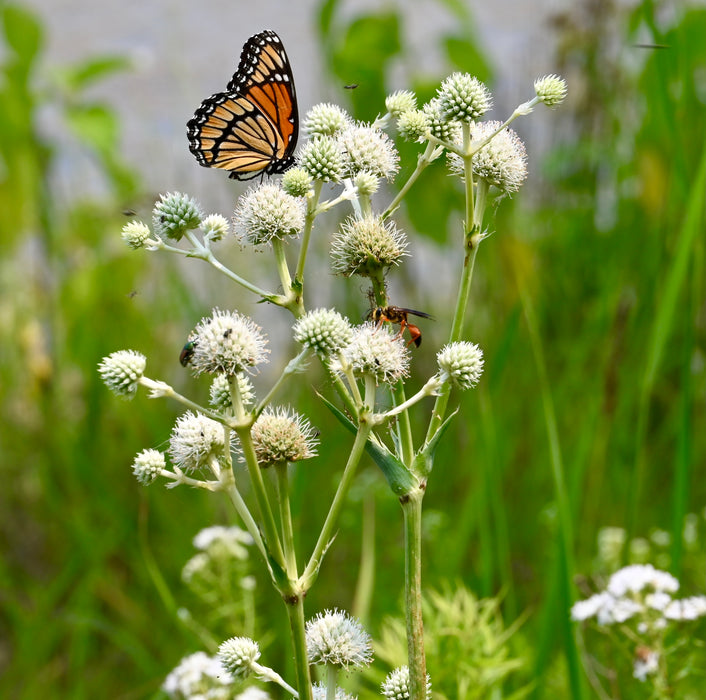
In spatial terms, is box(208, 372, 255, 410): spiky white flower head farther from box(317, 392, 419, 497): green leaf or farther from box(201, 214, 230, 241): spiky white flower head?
box(201, 214, 230, 241): spiky white flower head

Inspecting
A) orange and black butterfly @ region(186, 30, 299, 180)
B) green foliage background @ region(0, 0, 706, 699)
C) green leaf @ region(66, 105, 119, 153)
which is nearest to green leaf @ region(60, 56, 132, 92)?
green foliage background @ region(0, 0, 706, 699)

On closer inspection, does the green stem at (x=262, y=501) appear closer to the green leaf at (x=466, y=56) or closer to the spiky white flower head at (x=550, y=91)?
the spiky white flower head at (x=550, y=91)

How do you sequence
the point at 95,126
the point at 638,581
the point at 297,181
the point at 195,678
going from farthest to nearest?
1. the point at 95,126
2. the point at 638,581
3. the point at 195,678
4. the point at 297,181

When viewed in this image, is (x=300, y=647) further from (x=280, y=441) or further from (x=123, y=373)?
(x=123, y=373)

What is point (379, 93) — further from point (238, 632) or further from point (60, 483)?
point (60, 483)

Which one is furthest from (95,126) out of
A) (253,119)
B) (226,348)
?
(226,348)

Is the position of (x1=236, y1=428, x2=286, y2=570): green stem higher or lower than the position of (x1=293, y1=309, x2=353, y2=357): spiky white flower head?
lower
